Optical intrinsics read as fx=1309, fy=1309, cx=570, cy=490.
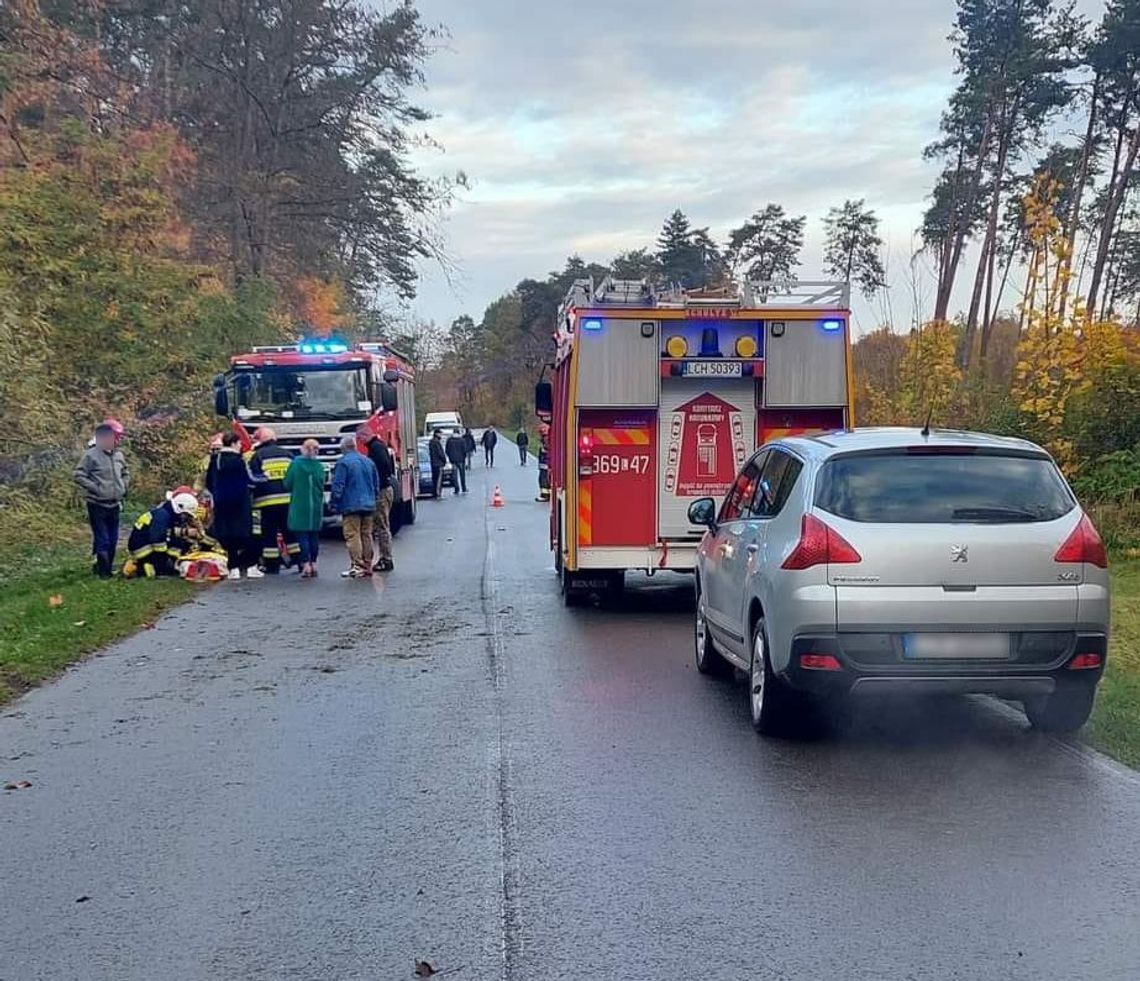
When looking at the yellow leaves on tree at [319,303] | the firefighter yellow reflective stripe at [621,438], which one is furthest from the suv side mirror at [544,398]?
the yellow leaves on tree at [319,303]

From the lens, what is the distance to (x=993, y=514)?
22.7ft

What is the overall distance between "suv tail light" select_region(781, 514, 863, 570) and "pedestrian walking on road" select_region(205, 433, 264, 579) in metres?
9.67

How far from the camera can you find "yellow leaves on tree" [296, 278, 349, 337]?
125ft

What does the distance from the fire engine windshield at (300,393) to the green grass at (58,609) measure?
4372 mm

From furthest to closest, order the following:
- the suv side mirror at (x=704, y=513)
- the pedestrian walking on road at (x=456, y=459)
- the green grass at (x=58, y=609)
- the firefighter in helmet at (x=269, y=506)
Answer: the pedestrian walking on road at (x=456, y=459)
the firefighter in helmet at (x=269, y=506)
the green grass at (x=58, y=609)
the suv side mirror at (x=704, y=513)

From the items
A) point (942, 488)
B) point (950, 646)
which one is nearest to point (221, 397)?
point (942, 488)

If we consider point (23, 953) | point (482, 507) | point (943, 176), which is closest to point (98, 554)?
point (23, 953)

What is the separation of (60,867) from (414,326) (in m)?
71.6

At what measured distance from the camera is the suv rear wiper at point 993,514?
6902mm

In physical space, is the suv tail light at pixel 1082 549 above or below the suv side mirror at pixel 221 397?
above

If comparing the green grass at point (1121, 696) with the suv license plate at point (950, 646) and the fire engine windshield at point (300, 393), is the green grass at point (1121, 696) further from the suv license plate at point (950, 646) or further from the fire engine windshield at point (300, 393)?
the fire engine windshield at point (300, 393)

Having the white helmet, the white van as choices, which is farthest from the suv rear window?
the white van

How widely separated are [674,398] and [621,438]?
0.65 m

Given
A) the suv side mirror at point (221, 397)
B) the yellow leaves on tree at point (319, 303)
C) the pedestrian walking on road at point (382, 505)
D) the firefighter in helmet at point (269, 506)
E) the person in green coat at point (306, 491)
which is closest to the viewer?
the person in green coat at point (306, 491)
